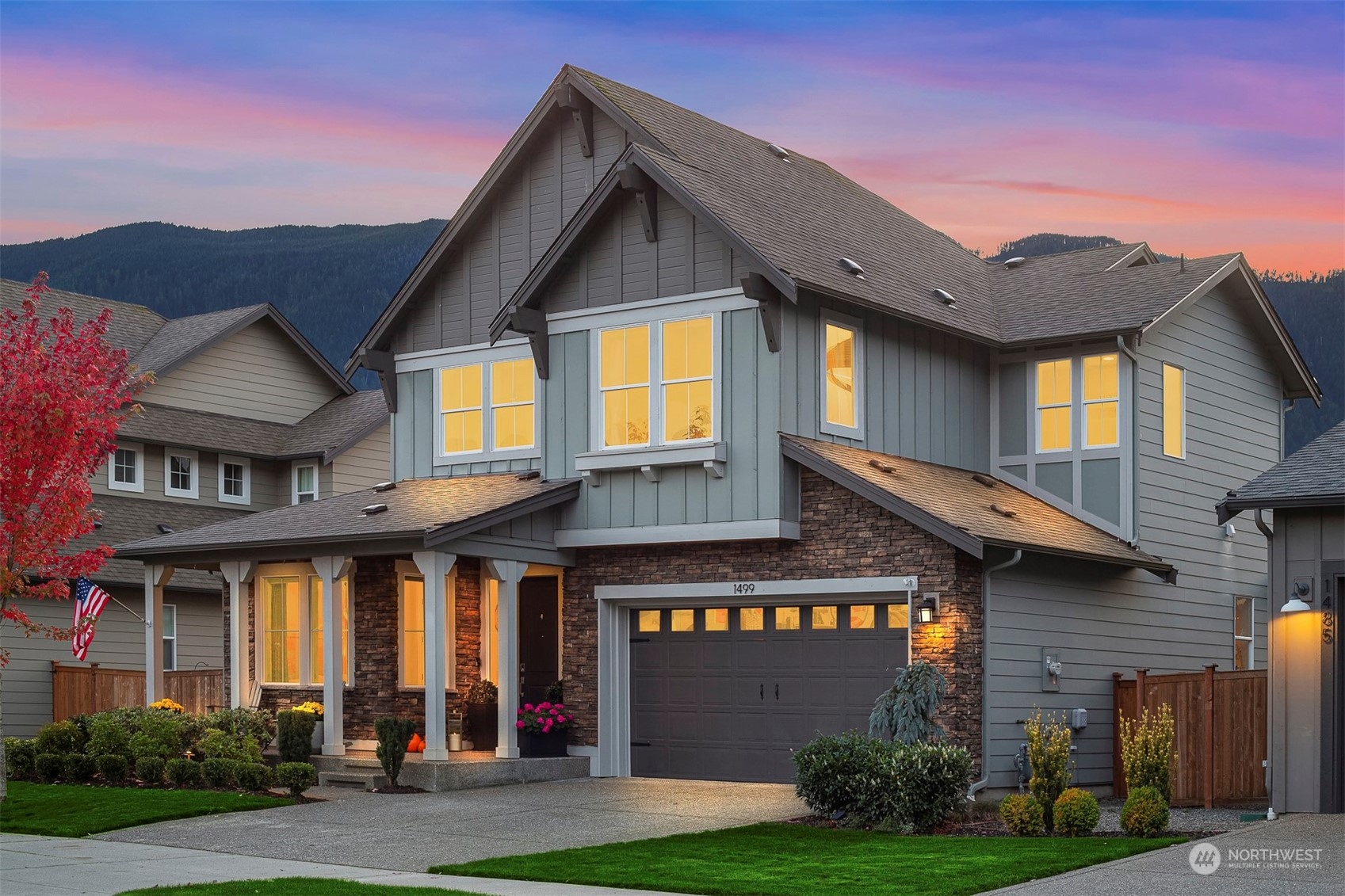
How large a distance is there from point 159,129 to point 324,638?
29.7 meters

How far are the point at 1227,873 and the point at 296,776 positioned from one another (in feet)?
34.5

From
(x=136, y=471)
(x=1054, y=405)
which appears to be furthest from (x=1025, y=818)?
(x=136, y=471)

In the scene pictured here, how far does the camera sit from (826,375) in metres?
20.7

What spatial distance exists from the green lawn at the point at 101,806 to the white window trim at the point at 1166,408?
12.8 m

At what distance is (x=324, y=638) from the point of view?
20.8 m

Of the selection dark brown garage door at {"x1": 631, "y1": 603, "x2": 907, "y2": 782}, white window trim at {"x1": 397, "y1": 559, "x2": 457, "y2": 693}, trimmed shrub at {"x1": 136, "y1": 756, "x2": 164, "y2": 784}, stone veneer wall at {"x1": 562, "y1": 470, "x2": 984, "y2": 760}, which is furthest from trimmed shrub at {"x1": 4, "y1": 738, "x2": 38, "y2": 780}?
dark brown garage door at {"x1": 631, "y1": 603, "x2": 907, "y2": 782}

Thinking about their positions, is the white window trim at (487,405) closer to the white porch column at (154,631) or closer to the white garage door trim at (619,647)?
the white garage door trim at (619,647)

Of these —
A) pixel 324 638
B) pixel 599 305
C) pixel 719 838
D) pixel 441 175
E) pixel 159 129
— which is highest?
pixel 441 175

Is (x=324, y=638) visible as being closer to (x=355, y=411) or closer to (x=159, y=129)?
(x=355, y=411)

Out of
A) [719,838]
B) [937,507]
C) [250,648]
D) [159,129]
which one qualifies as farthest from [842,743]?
[159,129]

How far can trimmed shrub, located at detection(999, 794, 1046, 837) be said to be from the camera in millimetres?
15625

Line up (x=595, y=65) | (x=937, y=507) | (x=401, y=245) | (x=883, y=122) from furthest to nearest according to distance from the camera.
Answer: (x=401, y=245)
(x=883, y=122)
(x=595, y=65)
(x=937, y=507)

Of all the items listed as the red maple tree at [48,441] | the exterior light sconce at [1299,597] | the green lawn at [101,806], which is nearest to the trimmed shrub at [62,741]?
the green lawn at [101,806]

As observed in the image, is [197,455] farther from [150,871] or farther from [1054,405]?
[150,871]
